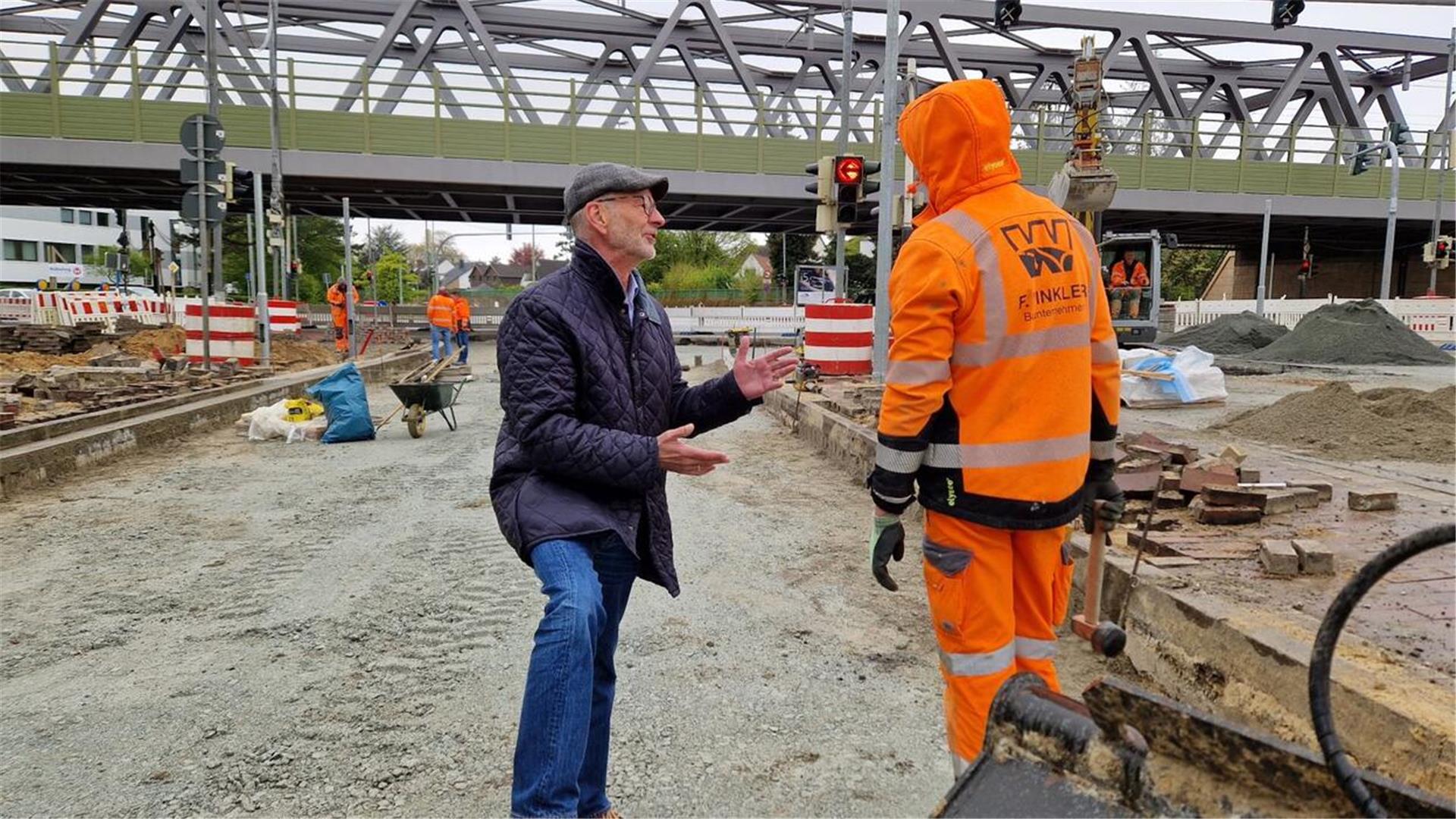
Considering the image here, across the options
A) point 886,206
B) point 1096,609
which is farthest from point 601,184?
point 886,206

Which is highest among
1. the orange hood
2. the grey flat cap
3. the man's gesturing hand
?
the orange hood

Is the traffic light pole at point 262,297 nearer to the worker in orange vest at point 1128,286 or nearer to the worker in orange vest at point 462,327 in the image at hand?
the worker in orange vest at point 462,327

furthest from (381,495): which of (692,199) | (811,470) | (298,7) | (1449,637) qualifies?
(298,7)

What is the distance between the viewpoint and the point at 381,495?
22.7 ft

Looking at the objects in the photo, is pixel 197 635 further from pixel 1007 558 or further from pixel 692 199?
pixel 692 199

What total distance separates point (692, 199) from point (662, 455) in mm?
25958

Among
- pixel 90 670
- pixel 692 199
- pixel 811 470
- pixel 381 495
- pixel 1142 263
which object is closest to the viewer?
pixel 90 670

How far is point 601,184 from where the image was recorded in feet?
8.16

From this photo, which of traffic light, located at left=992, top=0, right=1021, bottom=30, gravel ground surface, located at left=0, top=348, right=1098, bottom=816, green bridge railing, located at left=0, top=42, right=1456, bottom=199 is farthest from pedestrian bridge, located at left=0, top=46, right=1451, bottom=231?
gravel ground surface, located at left=0, top=348, right=1098, bottom=816

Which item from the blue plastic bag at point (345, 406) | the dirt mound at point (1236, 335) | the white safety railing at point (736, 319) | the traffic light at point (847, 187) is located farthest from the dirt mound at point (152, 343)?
the dirt mound at point (1236, 335)

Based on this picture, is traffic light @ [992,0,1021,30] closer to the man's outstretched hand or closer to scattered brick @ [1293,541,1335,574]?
scattered brick @ [1293,541,1335,574]

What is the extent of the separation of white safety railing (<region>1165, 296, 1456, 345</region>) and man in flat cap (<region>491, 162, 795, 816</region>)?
23485 millimetres

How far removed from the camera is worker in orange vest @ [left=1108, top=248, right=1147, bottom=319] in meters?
18.0

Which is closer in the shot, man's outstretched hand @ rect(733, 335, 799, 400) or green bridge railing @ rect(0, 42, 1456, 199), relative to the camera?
man's outstretched hand @ rect(733, 335, 799, 400)
